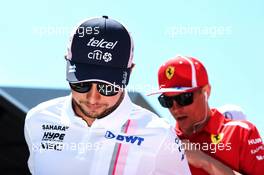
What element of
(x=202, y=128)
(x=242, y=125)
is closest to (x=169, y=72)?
(x=202, y=128)

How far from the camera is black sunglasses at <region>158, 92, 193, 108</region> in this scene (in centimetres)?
300

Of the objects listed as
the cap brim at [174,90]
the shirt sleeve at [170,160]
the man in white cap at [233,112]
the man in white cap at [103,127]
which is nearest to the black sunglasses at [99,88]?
the man in white cap at [103,127]

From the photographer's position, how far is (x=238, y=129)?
9.75ft

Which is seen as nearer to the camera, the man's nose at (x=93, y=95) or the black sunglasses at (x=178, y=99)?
the man's nose at (x=93, y=95)

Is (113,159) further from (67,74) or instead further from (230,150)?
(230,150)

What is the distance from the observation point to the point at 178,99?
118 inches

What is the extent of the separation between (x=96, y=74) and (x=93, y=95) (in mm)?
99

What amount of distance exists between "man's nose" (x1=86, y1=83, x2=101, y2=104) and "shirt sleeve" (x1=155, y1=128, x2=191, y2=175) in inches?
14.6

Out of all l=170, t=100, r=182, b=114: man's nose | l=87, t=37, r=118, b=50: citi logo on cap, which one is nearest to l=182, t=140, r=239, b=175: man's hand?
l=170, t=100, r=182, b=114: man's nose

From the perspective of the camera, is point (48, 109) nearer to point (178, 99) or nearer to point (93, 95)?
point (93, 95)

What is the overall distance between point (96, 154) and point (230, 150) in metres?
0.73

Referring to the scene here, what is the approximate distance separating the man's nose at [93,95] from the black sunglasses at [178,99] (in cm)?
53

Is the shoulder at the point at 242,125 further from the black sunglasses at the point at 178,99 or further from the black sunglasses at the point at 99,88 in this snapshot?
the black sunglasses at the point at 99,88

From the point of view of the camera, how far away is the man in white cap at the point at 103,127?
2.61 meters
